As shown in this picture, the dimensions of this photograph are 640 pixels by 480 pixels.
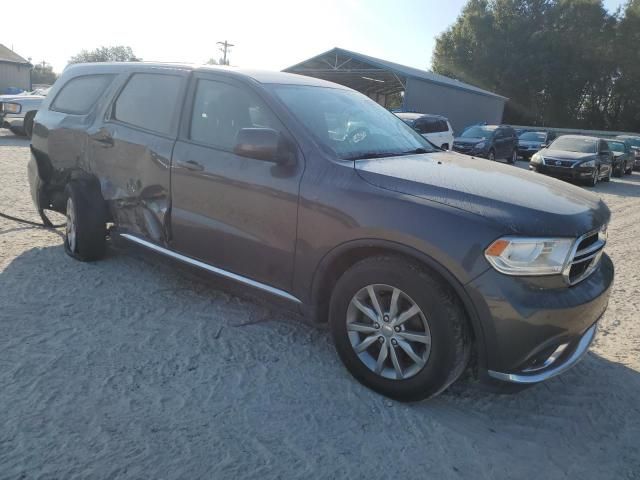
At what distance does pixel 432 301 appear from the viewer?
2.63 metres

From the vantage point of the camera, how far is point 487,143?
59.9ft

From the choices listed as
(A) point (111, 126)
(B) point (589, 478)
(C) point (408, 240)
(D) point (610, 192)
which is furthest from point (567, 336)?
(D) point (610, 192)

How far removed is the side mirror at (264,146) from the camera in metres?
3.06

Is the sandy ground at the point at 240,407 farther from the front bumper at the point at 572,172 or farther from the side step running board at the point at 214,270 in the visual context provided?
the front bumper at the point at 572,172

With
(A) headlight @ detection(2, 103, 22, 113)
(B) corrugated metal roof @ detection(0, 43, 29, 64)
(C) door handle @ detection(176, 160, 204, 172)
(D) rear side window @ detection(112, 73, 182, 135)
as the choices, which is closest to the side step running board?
(C) door handle @ detection(176, 160, 204, 172)

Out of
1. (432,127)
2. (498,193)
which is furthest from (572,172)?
(498,193)

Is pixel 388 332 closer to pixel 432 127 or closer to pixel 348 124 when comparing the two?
pixel 348 124

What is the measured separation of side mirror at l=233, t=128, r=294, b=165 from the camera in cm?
306

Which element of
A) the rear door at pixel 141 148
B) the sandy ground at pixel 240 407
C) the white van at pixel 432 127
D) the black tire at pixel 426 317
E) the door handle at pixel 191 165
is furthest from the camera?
the white van at pixel 432 127

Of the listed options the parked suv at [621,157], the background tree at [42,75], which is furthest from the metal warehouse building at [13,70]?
the parked suv at [621,157]

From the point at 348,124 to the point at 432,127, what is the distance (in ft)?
48.2

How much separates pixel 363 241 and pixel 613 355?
7.33 feet

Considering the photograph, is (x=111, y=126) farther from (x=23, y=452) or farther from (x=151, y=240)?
(x=23, y=452)

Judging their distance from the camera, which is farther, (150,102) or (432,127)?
(432,127)
